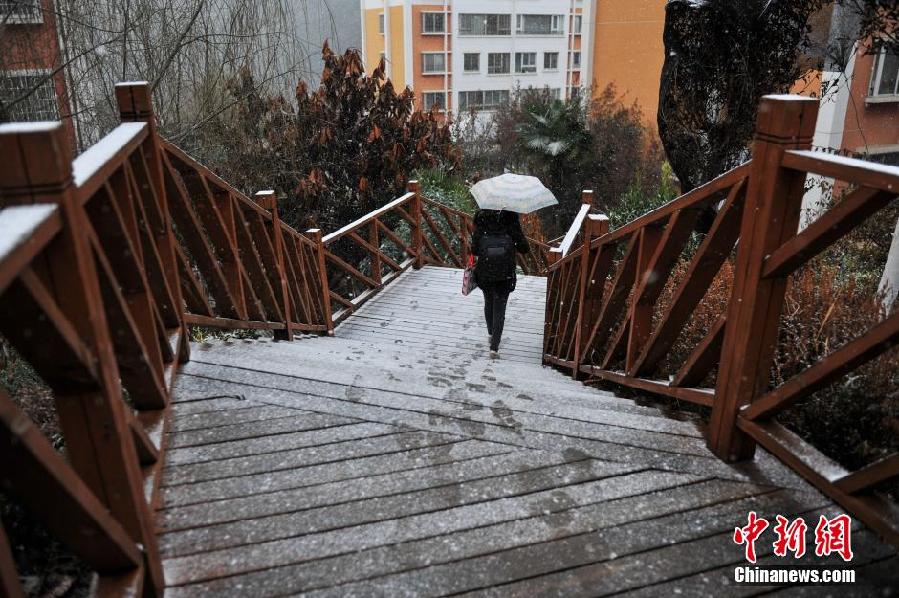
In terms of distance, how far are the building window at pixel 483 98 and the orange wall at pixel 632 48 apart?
26.0ft

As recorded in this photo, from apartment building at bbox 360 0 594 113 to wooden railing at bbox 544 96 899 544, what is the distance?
26.5 metres

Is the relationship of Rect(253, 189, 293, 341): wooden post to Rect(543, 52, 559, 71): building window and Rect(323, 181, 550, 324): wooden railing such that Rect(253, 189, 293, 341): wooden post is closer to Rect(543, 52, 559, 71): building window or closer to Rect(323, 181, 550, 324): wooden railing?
Rect(323, 181, 550, 324): wooden railing

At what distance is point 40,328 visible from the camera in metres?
1.21

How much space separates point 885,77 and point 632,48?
13.3 metres

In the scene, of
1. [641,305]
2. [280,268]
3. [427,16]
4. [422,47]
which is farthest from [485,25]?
[641,305]

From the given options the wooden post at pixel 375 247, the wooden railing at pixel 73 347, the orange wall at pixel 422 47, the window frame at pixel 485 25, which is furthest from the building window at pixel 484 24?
the wooden railing at pixel 73 347

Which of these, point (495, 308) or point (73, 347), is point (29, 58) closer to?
point (495, 308)

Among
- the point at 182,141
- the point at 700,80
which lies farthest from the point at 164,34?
the point at 700,80

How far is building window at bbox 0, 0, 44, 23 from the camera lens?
4723 mm

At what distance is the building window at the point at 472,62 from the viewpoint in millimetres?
30431

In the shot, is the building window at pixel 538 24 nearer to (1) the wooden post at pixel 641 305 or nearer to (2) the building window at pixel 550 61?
(2) the building window at pixel 550 61

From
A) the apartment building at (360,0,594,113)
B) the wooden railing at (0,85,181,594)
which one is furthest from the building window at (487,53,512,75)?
the wooden railing at (0,85,181,594)

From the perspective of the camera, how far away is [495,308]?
5059 mm

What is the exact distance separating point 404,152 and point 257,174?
226 centimetres
